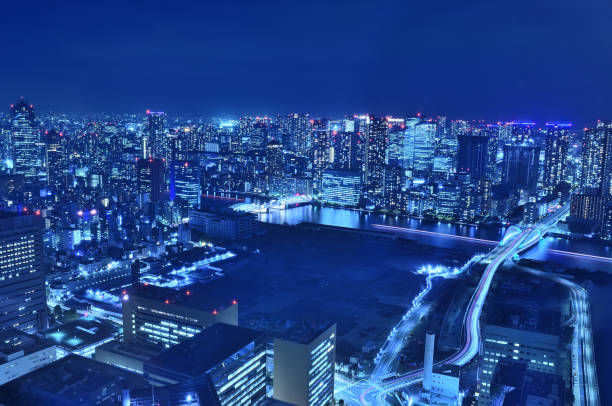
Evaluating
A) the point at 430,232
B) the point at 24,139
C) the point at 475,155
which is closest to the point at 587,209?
the point at 430,232

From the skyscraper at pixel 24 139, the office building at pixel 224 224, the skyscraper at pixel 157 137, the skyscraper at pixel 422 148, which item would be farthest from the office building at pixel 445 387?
the skyscraper at pixel 422 148

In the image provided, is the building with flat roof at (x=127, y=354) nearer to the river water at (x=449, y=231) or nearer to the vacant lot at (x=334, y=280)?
the vacant lot at (x=334, y=280)

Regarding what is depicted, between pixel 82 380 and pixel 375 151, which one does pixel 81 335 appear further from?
pixel 375 151

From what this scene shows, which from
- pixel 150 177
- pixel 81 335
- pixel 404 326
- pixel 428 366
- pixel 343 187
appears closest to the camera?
pixel 428 366

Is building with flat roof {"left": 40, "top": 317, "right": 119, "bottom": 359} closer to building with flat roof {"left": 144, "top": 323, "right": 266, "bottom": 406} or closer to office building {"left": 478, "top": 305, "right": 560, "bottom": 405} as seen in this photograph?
building with flat roof {"left": 144, "top": 323, "right": 266, "bottom": 406}

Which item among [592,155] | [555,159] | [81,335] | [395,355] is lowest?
[395,355]

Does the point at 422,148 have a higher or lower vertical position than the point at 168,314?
higher

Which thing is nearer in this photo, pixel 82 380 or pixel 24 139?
pixel 82 380

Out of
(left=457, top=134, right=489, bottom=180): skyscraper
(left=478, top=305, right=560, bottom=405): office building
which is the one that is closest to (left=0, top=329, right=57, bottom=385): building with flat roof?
(left=478, top=305, right=560, bottom=405): office building

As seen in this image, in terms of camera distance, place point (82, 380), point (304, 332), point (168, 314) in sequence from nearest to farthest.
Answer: point (82, 380) < point (304, 332) < point (168, 314)
